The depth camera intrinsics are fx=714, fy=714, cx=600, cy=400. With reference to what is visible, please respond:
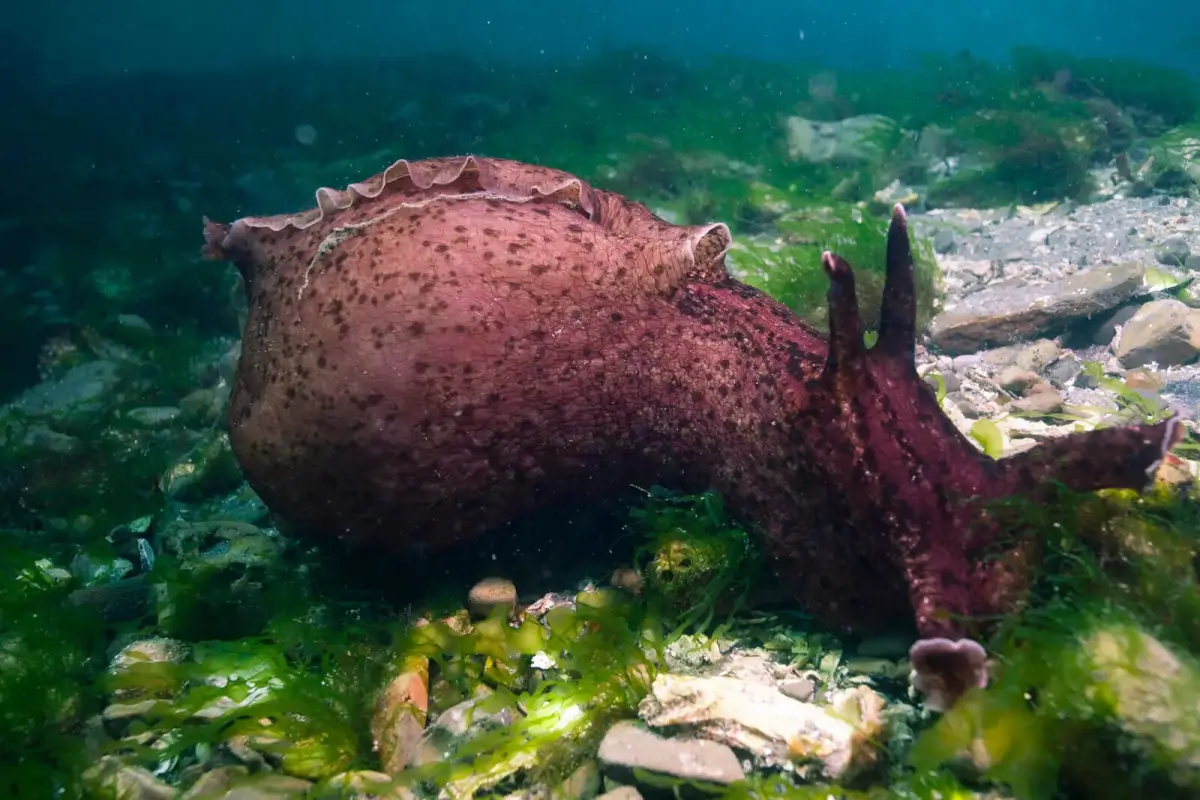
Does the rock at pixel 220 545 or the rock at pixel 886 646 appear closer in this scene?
the rock at pixel 886 646

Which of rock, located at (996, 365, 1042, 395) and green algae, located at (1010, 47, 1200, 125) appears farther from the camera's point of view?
green algae, located at (1010, 47, 1200, 125)

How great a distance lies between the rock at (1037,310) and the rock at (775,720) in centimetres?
360

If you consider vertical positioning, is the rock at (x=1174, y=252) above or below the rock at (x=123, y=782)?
above

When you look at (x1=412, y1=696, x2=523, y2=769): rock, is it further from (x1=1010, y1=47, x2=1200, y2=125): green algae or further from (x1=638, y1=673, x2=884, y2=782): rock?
(x1=1010, y1=47, x2=1200, y2=125): green algae

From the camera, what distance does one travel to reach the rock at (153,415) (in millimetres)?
6328

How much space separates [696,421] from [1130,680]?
1.67m

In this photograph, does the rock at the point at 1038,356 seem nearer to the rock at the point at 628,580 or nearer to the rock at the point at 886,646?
the rock at the point at 886,646

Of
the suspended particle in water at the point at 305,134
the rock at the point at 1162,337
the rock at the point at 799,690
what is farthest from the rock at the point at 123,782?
the suspended particle in water at the point at 305,134

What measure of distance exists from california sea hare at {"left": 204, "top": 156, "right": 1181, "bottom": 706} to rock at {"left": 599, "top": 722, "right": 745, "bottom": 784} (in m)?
0.75

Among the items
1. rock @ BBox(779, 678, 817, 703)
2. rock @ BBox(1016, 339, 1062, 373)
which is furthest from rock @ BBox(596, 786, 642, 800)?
rock @ BBox(1016, 339, 1062, 373)

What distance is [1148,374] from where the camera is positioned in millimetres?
4230

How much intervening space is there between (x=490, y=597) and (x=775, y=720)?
145cm

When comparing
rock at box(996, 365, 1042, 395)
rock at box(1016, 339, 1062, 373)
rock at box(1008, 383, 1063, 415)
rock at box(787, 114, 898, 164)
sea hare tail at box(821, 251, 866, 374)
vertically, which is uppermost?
rock at box(787, 114, 898, 164)

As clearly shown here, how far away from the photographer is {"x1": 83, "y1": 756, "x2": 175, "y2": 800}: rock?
2.33 meters
